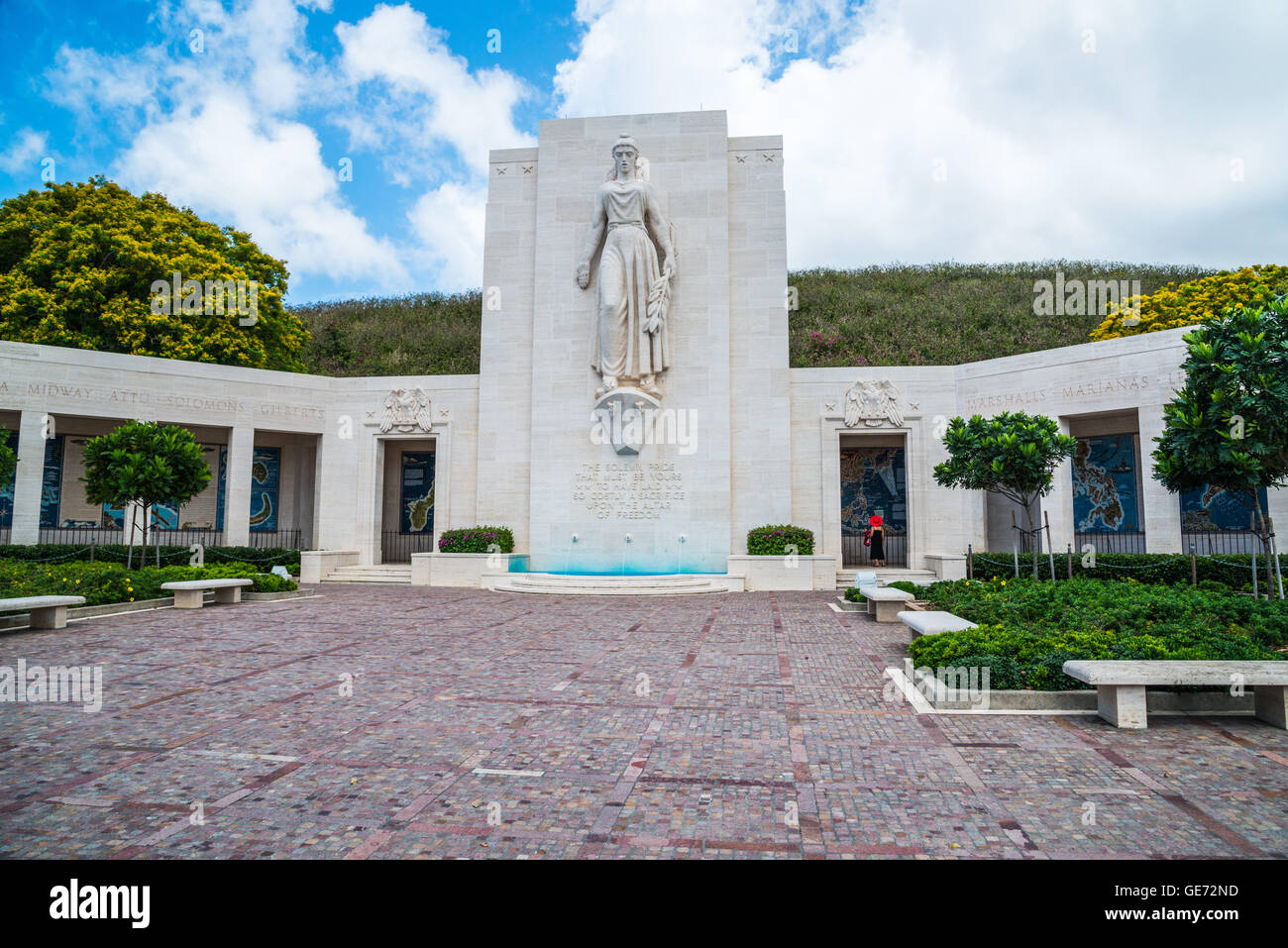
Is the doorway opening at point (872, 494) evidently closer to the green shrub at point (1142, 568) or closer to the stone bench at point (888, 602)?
the green shrub at point (1142, 568)

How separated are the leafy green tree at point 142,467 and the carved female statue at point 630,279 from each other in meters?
9.53

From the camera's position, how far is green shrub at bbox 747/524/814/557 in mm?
17547

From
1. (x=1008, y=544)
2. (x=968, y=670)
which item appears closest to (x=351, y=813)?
(x=968, y=670)

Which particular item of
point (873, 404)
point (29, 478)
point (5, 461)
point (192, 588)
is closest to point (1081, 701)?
point (192, 588)

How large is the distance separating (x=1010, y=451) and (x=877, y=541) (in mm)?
7894

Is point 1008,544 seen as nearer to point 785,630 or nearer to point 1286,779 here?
point 785,630

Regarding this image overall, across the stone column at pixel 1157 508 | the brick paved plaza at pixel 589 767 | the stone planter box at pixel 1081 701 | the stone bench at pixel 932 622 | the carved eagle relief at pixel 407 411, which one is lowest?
the brick paved plaza at pixel 589 767

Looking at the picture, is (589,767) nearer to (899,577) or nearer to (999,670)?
(999,670)

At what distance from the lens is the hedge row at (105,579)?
Answer: 11430 millimetres

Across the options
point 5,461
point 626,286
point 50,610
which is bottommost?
point 50,610

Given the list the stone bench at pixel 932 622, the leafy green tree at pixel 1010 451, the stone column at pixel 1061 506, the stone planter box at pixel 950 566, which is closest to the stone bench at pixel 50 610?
the stone bench at pixel 932 622

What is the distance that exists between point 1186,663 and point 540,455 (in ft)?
51.0

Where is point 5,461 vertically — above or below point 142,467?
above

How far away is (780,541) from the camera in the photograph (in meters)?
17.6
